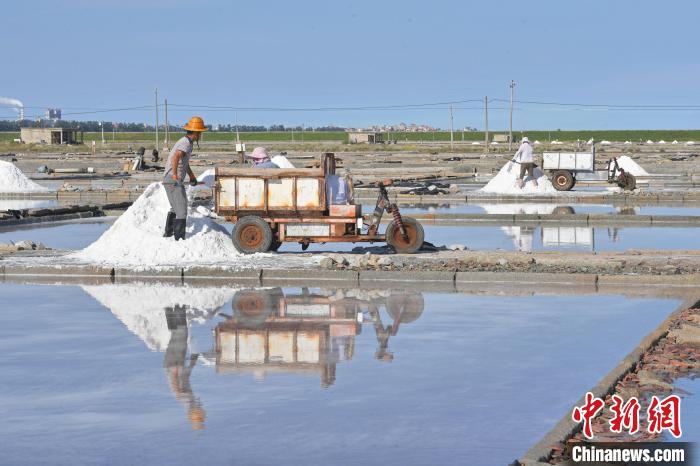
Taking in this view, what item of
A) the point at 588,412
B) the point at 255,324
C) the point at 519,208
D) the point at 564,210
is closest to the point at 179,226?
the point at 255,324

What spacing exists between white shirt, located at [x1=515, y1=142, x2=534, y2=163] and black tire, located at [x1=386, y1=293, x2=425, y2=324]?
67.8ft

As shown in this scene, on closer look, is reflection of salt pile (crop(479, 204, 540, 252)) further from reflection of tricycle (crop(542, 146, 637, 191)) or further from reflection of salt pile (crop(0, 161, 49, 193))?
reflection of salt pile (crop(0, 161, 49, 193))

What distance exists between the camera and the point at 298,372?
32.3 ft

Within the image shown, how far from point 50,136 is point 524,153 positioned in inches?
4875

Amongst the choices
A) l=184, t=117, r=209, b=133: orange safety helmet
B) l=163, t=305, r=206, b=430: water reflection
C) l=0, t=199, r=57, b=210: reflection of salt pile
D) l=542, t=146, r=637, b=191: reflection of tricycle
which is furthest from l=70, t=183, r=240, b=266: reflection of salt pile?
l=542, t=146, r=637, b=191: reflection of tricycle

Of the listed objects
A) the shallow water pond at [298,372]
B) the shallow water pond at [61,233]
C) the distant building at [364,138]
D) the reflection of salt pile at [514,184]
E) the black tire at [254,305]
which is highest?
the distant building at [364,138]

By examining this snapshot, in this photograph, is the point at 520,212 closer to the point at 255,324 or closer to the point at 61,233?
the point at 61,233

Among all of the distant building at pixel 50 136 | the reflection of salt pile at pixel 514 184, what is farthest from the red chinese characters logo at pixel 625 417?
the distant building at pixel 50 136

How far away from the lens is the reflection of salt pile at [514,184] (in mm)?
37062

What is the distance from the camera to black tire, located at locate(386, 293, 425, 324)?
1288 centimetres

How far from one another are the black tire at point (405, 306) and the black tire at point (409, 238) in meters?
3.58

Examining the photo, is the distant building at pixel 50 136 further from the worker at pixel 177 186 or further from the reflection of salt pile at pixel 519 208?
the worker at pixel 177 186

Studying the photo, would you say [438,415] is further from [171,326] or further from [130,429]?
[171,326]

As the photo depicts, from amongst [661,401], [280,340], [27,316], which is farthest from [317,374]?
[27,316]
